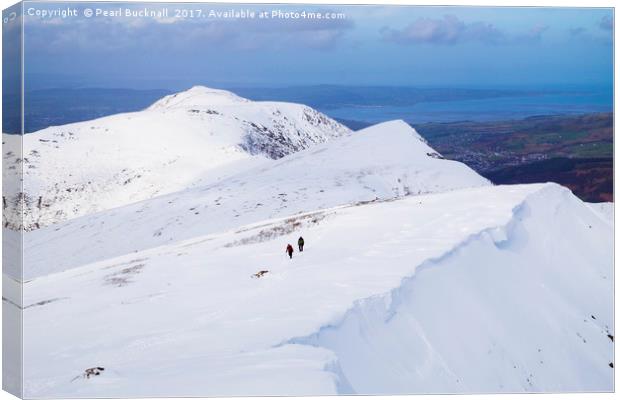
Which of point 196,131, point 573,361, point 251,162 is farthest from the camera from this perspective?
point 196,131

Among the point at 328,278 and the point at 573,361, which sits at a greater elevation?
the point at 328,278

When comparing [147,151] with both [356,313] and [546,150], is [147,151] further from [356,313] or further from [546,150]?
[356,313]

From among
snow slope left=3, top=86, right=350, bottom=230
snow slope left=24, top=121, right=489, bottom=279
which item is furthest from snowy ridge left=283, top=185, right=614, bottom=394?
snow slope left=3, top=86, right=350, bottom=230

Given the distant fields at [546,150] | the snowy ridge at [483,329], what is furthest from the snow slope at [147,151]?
the snowy ridge at [483,329]

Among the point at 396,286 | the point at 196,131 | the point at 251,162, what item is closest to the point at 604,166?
the point at 396,286

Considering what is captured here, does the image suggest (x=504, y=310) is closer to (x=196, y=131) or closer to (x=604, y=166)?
(x=604, y=166)
